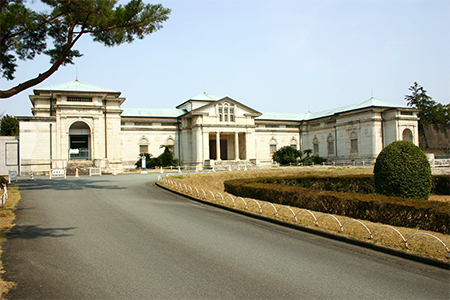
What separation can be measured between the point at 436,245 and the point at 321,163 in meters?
52.3

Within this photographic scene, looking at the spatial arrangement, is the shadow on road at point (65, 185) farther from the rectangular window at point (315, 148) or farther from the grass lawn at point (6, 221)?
the rectangular window at point (315, 148)

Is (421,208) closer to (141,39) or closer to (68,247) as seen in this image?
(68,247)

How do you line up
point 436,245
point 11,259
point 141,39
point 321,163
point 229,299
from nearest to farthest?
point 229,299 < point 11,259 < point 436,245 < point 141,39 < point 321,163

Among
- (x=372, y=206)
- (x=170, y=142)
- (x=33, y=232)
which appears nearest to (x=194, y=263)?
(x=33, y=232)

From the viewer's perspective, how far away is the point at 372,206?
43.7 feet

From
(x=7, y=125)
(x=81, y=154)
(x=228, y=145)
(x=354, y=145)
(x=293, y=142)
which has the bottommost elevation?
(x=81, y=154)

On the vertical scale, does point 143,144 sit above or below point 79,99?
below

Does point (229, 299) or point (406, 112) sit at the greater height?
point (406, 112)

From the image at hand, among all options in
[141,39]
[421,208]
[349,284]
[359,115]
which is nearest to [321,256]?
[349,284]

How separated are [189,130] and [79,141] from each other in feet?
56.0

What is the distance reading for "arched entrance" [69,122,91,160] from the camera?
4603 centimetres

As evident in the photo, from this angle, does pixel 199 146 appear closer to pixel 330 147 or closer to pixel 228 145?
pixel 228 145

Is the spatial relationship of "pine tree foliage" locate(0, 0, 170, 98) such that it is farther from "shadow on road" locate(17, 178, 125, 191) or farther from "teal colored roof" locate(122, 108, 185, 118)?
"teal colored roof" locate(122, 108, 185, 118)

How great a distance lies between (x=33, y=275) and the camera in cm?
731
